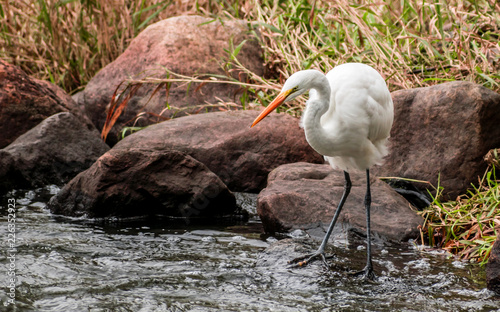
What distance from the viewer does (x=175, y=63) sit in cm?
664

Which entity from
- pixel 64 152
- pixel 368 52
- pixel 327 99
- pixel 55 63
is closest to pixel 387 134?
pixel 327 99

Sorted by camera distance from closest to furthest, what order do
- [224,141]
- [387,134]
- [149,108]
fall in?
1. [387,134]
2. [224,141]
3. [149,108]

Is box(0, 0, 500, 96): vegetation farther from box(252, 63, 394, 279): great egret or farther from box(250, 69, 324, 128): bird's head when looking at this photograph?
box(250, 69, 324, 128): bird's head

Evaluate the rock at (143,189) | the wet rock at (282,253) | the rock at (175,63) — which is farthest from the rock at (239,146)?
the wet rock at (282,253)

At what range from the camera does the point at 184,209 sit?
462 centimetres

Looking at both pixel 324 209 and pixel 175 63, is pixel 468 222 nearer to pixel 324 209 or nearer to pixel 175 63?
pixel 324 209

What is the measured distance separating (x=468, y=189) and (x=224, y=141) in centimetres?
205

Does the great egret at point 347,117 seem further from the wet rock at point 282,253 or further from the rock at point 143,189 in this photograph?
the rock at point 143,189

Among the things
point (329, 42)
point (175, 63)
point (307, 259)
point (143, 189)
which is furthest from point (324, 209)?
point (175, 63)

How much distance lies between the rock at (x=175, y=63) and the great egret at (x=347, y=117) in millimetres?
2698

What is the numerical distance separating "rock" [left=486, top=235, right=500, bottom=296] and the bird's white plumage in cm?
107

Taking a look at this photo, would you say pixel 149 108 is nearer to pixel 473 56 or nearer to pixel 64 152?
pixel 64 152

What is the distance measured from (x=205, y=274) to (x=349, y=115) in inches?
51.1

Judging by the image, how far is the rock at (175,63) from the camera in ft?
21.7
